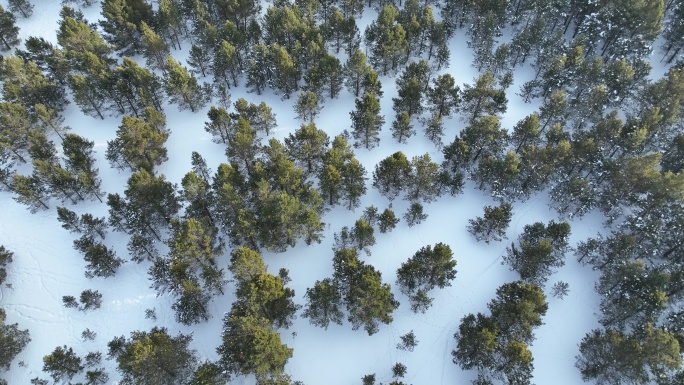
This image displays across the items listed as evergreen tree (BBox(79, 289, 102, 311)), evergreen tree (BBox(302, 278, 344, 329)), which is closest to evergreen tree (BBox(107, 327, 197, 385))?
evergreen tree (BBox(79, 289, 102, 311))

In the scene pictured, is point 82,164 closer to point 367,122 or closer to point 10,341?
point 10,341

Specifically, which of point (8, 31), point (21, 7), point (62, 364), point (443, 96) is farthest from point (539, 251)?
point (21, 7)

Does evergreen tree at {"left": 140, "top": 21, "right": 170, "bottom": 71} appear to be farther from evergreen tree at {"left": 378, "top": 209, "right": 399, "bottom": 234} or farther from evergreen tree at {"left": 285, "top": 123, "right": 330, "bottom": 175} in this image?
evergreen tree at {"left": 378, "top": 209, "right": 399, "bottom": 234}

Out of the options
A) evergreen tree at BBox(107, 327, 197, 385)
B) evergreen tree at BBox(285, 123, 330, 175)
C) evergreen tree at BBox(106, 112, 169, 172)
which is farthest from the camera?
evergreen tree at BBox(285, 123, 330, 175)

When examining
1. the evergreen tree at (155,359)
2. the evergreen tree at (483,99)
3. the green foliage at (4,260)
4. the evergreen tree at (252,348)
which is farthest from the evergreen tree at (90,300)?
the evergreen tree at (483,99)

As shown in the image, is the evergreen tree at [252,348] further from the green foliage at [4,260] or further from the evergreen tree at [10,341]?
the green foliage at [4,260]

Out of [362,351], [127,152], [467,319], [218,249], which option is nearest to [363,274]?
[362,351]
